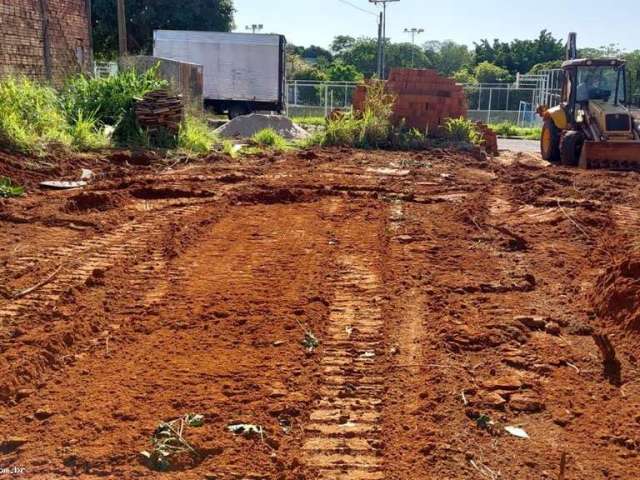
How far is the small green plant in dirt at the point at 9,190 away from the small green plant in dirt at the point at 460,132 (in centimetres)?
1309

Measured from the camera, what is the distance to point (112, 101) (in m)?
16.0

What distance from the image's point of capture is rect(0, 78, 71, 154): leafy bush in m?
12.1

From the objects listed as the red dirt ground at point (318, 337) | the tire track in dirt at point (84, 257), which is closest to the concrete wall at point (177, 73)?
the red dirt ground at point (318, 337)

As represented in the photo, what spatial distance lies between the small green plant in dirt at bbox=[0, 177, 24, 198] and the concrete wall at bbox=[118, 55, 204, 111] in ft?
31.7

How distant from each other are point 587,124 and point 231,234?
10850 mm

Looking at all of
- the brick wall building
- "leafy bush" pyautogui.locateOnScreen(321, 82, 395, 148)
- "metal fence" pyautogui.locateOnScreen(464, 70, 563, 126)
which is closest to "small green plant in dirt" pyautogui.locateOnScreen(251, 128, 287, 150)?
"leafy bush" pyautogui.locateOnScreen(321, 82, 395, 148)

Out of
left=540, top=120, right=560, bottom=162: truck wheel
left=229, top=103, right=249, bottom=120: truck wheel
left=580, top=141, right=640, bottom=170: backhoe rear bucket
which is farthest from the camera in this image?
left=229, top=103, right=249, bottom=120: truck wheel

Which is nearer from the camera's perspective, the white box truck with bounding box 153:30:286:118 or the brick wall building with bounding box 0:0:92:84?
the brick wall building with bounding box 0:0:92:84

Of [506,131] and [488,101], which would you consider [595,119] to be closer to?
[506,131]

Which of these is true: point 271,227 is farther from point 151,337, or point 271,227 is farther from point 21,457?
point 21,457

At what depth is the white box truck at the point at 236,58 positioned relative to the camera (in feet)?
97.2

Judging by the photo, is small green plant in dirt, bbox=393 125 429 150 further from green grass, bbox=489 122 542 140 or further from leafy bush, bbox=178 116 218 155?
green grass, bbox=489 122 542 140

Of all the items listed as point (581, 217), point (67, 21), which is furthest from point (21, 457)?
point (67, 21)

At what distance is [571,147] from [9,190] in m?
12.1
